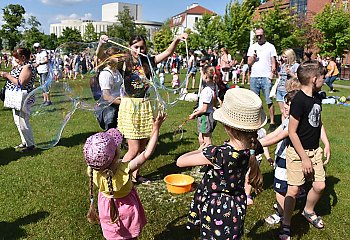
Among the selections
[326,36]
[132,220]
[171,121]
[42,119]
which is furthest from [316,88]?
[326,36]

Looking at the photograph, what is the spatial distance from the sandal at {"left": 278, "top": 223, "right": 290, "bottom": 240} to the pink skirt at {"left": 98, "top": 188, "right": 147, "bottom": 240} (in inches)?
65.2

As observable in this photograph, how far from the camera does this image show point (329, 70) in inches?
684

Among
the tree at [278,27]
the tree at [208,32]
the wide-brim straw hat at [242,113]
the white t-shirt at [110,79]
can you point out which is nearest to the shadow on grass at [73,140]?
the white t-shirt at [110,79]

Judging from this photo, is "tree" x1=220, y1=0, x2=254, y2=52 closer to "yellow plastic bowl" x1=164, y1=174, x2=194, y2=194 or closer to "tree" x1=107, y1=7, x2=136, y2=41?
"yellow plastic bowl" x1=164, y1=174, x2=194, y2=194

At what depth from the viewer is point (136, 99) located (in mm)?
4590

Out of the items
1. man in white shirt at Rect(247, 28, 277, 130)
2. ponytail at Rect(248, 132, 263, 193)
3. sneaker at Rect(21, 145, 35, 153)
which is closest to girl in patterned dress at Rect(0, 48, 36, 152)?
sneaker at Rect(21, 145, 35, 153)

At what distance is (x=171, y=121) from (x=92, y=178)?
261 inches

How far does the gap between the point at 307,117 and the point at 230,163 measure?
55.7 inches

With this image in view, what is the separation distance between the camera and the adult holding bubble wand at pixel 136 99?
4.57 m

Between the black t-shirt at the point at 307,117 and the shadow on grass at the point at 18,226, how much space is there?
3.13 m

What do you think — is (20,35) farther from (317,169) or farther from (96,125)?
(317,169)

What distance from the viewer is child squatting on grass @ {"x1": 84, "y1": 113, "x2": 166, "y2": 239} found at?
259 cm

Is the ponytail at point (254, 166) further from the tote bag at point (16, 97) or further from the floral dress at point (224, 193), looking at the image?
the tote bag at point (16, 97)

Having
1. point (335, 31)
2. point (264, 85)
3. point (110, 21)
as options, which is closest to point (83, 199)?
Answer: point (264, 85)
